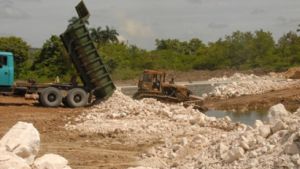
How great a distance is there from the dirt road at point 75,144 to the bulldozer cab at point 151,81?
646 cm

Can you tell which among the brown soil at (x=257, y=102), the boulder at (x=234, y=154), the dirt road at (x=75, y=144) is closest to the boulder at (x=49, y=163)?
the dirt road at (x=75, y=144)

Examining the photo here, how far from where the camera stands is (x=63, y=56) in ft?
156

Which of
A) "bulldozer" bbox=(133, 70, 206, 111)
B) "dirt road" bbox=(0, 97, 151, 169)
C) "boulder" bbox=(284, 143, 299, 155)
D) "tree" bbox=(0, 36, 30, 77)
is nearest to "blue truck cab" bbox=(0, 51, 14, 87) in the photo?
"dirt road" bbox=(0, 97, 151, 169)

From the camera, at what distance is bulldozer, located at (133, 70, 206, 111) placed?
2701 cm

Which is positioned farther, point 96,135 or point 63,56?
point 63,56

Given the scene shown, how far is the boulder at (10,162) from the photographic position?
27.7 feet

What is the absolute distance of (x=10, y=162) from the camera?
27.9 feet

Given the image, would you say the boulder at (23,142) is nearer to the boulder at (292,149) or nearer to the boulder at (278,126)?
the boulder at (292,149)

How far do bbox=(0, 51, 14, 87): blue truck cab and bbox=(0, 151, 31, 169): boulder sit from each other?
14230mm

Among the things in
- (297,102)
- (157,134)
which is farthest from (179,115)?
(297,102)

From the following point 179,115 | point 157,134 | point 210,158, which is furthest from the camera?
point 179,115

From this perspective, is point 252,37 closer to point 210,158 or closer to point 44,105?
point 44,105

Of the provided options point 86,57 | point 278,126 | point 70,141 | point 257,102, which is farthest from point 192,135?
point 257,102

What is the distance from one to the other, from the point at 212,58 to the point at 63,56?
32.0 m
